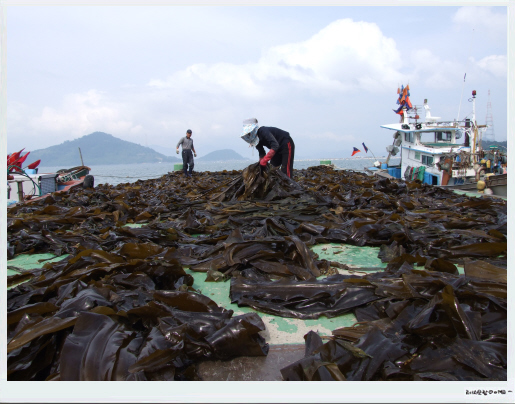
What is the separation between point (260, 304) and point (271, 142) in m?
3.50

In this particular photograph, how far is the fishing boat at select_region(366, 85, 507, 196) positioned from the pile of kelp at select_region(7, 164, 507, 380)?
1014 cm

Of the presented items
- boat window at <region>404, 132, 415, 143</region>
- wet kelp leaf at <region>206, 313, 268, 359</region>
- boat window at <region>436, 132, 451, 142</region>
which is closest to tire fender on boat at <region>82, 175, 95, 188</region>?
wet kelp leaf at <region>206, 313, 268, 359</region>

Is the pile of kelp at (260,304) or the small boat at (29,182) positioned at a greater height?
the small boat at (29,182)

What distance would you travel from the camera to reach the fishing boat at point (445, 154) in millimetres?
12727

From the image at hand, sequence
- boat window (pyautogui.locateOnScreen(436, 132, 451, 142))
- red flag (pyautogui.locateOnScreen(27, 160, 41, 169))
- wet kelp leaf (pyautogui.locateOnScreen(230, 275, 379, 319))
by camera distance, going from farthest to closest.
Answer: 1. boat window (pyautogui.locateOnScreen(436, 132, 451, 142))
2. red flag (pyautogui.locateOnScreen(27, 160, 41, 169))
3. wet kelp leaf (pyautogui.locateOnScreen(230, 275, 379, 319))

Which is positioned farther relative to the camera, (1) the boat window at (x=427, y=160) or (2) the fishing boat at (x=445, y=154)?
(1) the boat window at (x=427, y=160)

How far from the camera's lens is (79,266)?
6.67 feet

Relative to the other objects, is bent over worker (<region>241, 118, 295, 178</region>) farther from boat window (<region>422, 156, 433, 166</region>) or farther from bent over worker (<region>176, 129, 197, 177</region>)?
boat window (<region>422, 156, 433, 166</region>)

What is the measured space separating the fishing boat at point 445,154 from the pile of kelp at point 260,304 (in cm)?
1014

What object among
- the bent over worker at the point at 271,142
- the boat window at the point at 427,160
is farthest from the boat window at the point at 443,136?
the bent over worker at the point at 271,142

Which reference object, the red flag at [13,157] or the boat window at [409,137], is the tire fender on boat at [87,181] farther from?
the boat window at [409,137]

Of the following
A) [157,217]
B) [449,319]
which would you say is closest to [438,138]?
[157,217]

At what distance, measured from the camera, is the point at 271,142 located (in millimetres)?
4871

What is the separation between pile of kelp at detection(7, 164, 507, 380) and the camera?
44.0 inches
